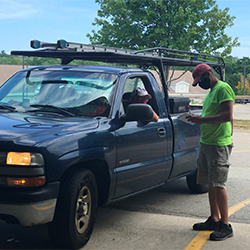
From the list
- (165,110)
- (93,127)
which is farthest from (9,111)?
(165,110)

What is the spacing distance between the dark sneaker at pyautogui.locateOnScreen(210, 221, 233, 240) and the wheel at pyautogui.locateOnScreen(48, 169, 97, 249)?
4.57 ft

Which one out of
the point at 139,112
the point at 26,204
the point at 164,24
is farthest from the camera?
the point at 164,24

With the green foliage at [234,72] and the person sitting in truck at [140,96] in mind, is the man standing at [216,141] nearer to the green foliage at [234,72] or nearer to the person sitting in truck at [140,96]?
the person sitting in truck at [140,96]

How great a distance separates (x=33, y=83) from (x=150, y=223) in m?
2.30

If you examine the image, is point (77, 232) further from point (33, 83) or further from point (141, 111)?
point (33, 83)

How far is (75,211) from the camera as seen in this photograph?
4309mm

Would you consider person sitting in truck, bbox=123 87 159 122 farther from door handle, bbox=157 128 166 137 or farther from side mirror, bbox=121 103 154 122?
side mirror, bbox=121 103 154 122

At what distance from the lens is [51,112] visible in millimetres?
5008

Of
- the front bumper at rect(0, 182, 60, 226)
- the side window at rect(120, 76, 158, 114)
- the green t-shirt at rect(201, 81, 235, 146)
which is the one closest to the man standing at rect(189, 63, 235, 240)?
the green t-shirt at rect(201, 81, 235, 146)

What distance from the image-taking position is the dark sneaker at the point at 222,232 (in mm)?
4949

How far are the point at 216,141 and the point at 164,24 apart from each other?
28.1 metres

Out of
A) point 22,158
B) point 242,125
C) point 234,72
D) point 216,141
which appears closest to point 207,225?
point 216,141

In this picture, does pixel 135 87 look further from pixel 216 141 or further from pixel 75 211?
pixel 75 211

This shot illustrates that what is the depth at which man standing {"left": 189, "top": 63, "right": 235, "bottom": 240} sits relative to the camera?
4.99 metres
